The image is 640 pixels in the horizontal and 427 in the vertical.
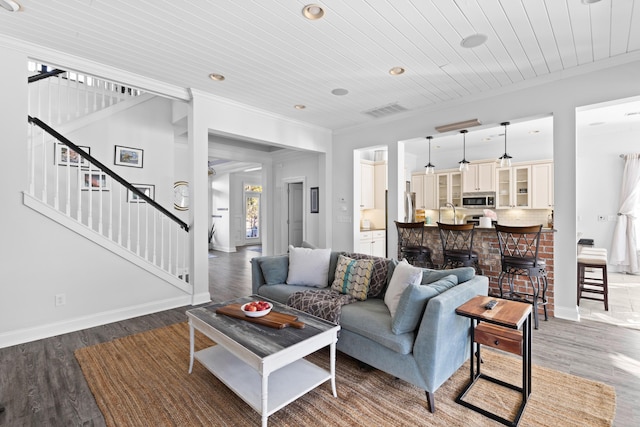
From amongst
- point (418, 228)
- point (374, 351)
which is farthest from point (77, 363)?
point (418, 228)

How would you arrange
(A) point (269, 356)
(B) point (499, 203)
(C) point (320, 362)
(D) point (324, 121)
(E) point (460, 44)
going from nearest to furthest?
(A) point (269, 356) < (C) point (320, 362) < (E) point (460, 44) < (D) point (324, 121) < (B) point (499, 203)

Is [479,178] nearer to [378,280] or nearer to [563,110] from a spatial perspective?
[563,110]

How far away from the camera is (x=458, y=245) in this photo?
4.22 meters

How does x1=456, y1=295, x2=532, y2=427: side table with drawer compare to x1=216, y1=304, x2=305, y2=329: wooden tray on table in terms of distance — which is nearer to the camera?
x1=456, y1=295, x2=532, y2=427: side table with drawer

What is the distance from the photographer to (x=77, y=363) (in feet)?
8.66

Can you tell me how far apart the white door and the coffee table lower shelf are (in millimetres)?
5248

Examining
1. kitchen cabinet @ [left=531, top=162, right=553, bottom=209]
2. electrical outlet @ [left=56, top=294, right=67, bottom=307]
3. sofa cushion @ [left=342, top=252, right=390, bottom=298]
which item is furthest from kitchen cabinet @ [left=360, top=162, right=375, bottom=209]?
electrical outlet @ [left=56, top=294, right=67, bottom=307]

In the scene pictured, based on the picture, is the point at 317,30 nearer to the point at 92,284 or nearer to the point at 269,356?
the point at 269,356

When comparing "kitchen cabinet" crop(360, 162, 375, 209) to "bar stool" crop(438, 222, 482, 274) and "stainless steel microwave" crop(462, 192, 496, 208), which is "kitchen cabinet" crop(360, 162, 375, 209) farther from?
"bar stool" crop(438, 222, 482, 274)

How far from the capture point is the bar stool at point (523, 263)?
3.37 m

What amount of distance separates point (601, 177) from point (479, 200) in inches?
86.4

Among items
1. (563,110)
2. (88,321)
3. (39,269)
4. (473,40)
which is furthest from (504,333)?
(39,269)

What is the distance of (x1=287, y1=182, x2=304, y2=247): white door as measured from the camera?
7.59m

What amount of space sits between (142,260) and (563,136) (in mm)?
5288
